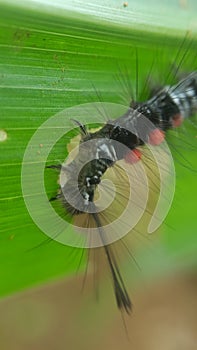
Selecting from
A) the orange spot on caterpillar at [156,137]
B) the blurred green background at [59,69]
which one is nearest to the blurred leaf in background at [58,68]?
the blurred green background at [59,69]

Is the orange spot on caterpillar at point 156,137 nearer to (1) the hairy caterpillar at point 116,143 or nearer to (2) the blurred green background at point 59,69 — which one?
(1) the hairy caterpillar at point 116,143

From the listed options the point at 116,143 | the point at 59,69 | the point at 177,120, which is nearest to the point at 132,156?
the point at 116,143

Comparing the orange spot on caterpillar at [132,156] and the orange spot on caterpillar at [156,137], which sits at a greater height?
the orange spot on caterpillar at [156,137]

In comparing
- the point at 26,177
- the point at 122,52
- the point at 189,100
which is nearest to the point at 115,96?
the point at 122,52

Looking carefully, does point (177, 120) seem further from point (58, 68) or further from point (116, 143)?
point (58, 68)

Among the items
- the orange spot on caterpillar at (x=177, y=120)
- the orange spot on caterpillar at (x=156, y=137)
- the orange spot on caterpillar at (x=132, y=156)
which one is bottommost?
the orange spot on caterpillar at (x=132, y=156)

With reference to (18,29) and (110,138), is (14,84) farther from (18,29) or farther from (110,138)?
(110,138)
